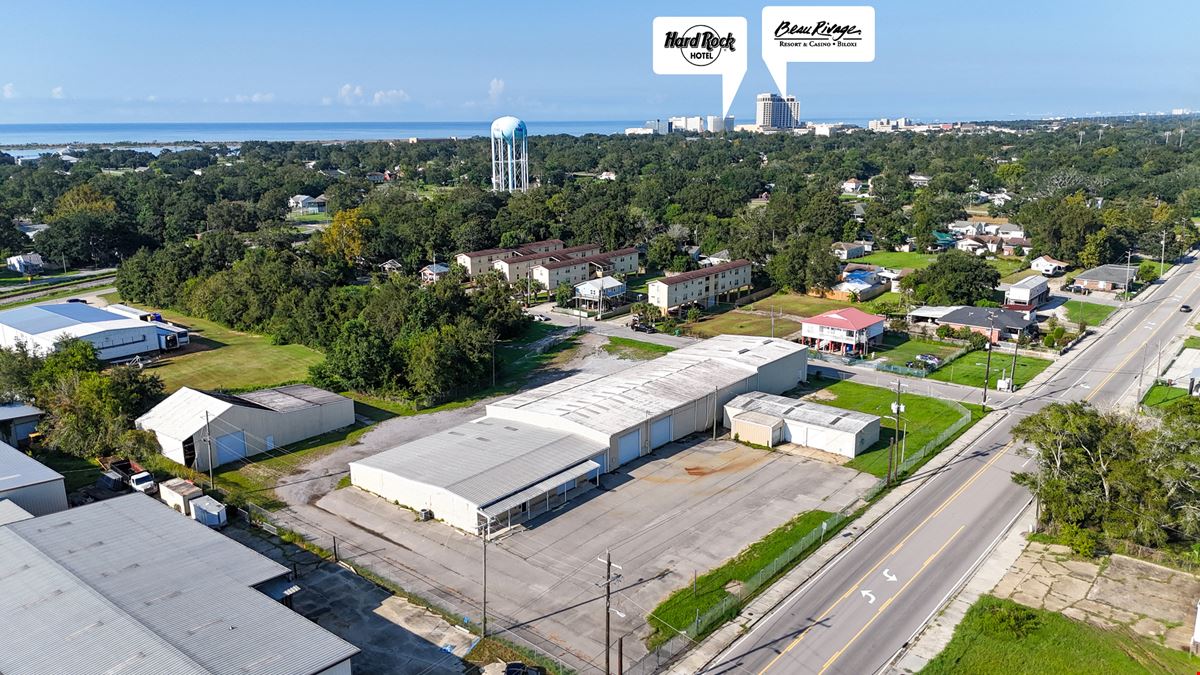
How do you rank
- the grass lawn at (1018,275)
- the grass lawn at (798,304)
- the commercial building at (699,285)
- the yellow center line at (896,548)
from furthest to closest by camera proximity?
the grass lawn at (1018,275) < the grass lawn at (798,304) < the commercial building at (699,285) < the yellow center line at (896,548)

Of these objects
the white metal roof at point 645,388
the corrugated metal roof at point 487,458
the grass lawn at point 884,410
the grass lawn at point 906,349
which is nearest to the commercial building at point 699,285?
the grass lawn at point 906,349

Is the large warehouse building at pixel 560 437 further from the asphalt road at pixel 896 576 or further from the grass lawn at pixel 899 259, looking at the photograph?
the grass lawn at pixel 899 259

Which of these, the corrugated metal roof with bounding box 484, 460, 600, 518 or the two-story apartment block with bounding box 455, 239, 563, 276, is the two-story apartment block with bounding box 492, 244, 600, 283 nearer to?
the two-story apartment block with bounding box 455, 239, 563, 276

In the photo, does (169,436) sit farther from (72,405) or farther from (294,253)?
(294,253)

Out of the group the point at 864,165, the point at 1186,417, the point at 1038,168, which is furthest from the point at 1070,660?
the point at 864,165

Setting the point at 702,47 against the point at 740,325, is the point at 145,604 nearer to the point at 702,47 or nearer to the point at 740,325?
the point at 702,47

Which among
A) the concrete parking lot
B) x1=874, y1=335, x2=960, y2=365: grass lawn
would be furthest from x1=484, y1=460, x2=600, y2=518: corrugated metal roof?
x1=874, y1=335, x2=960, y2=365: grass lawn
